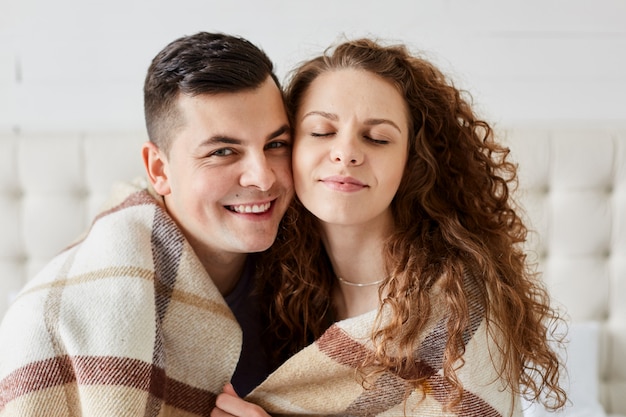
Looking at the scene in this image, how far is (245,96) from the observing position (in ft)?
3.95

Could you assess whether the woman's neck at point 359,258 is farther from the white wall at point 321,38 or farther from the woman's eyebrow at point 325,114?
the white wall at point 321,38

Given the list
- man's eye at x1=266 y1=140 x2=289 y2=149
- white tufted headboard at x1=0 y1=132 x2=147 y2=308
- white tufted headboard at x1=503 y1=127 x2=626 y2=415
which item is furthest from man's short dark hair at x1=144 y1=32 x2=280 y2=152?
white tufted headboard at x1=503 y1=127 x2=626 y2=415

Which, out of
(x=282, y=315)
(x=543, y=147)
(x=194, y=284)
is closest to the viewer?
(x=194, y=284)

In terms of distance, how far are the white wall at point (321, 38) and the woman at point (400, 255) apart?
57 centimetres

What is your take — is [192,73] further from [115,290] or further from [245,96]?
[115,290]

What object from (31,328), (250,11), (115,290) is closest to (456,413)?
(115,290)

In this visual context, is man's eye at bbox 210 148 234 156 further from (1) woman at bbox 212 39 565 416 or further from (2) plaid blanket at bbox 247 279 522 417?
(2) plaid blanket at bbox 247 279 522 417

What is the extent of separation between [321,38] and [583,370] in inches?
45.4

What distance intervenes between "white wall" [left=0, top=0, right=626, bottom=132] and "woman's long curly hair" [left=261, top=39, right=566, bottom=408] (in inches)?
21.6

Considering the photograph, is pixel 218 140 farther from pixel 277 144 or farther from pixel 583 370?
pixel 583 370

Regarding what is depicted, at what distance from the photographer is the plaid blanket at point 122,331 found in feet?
3.63

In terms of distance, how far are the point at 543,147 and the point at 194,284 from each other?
108 centimetres

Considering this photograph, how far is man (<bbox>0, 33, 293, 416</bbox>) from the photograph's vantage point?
1.12 meters

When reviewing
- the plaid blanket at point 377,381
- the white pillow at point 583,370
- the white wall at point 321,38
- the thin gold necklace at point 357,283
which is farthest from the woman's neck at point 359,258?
the white wall at point 321,38
